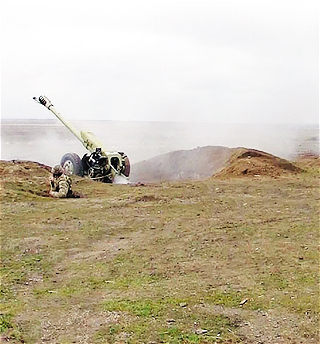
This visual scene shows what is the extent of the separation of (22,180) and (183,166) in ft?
39.9

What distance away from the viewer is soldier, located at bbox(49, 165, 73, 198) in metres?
16.8

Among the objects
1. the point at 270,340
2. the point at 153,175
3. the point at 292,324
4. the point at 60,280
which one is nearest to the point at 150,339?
the point at 270,340

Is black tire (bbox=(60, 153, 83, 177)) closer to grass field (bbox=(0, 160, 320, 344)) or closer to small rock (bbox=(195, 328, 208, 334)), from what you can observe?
grass field (bbox=(0, 160, 320, 344))

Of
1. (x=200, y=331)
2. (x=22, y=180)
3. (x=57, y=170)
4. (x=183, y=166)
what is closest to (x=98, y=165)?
(x=22, y=180)

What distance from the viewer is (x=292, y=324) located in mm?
6879

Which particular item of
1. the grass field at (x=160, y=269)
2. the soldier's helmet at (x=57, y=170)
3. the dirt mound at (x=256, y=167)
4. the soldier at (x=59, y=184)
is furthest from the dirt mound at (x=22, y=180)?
the dirt mound at (x=256, y=167)

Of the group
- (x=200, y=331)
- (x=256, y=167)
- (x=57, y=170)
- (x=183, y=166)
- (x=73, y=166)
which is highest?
(x=57, y=170)

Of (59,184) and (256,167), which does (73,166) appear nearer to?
(59,184)

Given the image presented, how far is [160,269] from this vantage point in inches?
366

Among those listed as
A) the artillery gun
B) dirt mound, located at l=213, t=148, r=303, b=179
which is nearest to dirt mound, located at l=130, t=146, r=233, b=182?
dirt mound, located at l=213, t=148, r=303, b=179

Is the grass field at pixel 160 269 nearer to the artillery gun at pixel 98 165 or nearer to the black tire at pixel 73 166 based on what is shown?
the artillery gun at pixel 98 165

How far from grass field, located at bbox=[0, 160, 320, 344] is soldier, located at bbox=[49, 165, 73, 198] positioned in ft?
2.31

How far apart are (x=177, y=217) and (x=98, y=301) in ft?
19.7

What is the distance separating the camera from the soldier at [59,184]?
662 inches
